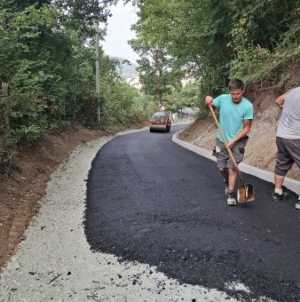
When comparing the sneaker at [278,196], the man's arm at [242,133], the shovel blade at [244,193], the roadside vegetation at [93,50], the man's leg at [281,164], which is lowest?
the sneaker at [278,196]

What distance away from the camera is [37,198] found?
576 cm

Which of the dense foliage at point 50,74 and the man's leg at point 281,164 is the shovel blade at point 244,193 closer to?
the man's leg at point 281,164

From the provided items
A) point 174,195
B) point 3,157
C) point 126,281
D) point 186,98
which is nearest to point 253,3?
point 174,195

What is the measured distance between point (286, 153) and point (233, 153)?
0.71 m

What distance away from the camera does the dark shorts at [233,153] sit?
4840 millimetres

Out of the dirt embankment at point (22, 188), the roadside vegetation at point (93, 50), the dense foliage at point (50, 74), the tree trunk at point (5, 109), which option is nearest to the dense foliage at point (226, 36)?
the roadside vegetation at point (93, 50)

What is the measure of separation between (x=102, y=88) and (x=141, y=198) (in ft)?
75.3

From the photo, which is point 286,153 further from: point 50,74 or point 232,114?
point 50,74

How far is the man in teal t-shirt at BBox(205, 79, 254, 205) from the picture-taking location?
15.5ft

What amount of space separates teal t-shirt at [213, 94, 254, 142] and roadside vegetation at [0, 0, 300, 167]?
12.4ft

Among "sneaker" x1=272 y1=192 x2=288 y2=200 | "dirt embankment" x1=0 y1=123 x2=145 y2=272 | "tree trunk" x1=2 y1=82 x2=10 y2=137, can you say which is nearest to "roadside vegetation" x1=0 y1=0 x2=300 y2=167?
"tree trunk" x1=2 y1=82 x2=10 y2=137

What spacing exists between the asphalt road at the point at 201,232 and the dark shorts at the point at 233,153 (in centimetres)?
55

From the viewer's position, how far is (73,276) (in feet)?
10.5

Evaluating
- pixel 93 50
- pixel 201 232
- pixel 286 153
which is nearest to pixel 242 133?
pixel 286 153
